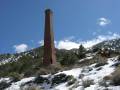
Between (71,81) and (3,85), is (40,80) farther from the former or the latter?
(3,85)

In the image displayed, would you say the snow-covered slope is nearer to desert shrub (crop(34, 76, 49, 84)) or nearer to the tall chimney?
desert shrub (crop(34, 76, 49, 84))

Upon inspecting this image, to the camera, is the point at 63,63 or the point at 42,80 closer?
the point at 42,80

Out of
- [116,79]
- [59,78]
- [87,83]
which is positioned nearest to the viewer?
[116,79]

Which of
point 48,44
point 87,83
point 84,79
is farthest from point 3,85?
point 87,83

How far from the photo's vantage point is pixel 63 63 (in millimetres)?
43844

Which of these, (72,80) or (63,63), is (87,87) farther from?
(63,63)

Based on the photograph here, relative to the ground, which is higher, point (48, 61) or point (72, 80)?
point (48, 61)

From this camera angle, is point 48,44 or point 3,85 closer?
point 3,85

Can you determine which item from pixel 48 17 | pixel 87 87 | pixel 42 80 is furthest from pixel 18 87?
pixel 48 17

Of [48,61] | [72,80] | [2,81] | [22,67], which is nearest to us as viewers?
[72,80]

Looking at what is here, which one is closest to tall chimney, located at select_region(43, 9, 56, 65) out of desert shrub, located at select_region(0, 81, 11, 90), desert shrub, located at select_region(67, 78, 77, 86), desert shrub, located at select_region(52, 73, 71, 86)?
desert shrub, located at select_region(0, 81, 11, 90)

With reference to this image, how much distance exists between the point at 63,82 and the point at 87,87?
530 cm

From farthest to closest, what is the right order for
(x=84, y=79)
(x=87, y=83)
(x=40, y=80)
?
(x=40, y=80) < (x=84, y=79) < (x=87, y=83)

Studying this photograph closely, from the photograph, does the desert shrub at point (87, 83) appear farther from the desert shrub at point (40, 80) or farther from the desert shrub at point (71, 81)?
the desert shrub at point (40, 80)
